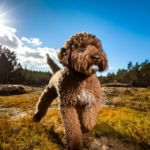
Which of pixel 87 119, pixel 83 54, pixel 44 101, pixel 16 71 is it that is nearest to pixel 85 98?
pixel 87 119

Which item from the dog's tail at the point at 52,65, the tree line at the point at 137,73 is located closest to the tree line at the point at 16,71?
the tree line at the point at 137,73

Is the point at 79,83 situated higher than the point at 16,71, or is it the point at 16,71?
the point at 16,71

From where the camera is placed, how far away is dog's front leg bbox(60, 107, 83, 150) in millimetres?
4262

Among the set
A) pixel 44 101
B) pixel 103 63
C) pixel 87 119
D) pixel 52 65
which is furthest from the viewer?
pixel 52 65

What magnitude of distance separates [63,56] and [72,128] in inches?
69.2

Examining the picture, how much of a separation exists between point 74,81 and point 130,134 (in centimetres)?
188

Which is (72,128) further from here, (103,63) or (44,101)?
(44,101)

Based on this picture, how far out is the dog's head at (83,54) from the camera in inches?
175

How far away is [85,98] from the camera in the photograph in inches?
187

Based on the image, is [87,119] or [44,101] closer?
[87,119]

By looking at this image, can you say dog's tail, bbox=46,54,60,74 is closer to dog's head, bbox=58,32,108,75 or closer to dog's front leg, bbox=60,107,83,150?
dog's head, bbox=58,32,108,75

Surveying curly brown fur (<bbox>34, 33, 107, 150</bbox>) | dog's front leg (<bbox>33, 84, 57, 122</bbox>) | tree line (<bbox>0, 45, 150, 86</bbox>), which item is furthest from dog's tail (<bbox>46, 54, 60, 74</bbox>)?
tree line (<bbox>0, 45, 150, 86</bbox>)

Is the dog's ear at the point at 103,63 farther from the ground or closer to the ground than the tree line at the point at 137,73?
closer to the ground

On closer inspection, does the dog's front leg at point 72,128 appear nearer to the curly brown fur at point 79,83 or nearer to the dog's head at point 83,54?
the curly brown fur at point 79,83
